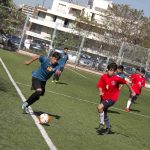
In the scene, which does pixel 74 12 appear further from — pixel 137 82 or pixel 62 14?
pixel 137 82

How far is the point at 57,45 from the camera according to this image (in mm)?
46531

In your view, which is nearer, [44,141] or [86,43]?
[44,141]

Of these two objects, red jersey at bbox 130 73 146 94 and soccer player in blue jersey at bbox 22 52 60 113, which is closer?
soccer player in blue jersey at bbox 22 52 60 113

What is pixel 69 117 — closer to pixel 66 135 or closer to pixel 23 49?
pixel 66 135

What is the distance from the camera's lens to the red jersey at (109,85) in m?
11.3

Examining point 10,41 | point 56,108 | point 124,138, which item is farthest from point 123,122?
point 10,41

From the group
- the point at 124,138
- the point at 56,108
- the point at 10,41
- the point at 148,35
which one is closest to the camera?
the point at 124,138

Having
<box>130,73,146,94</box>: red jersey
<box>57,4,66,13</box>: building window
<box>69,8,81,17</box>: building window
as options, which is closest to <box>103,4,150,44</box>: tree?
<box>69,8,81,17</box>: building window

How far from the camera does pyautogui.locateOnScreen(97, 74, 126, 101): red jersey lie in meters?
11.3

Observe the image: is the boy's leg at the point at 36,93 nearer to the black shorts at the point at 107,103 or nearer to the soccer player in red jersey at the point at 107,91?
the soccer player in red jersey at the point at 107,91

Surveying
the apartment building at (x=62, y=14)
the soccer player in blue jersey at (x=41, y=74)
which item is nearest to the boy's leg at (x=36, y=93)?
A: the soccer player in blue jersey at (x=41, y=74)

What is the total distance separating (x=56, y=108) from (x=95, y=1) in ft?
329

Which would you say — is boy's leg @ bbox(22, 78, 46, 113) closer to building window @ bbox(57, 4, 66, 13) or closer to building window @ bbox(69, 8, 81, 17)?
building window @ bbox(69, 8, 81, 17)

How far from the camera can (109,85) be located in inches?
444
